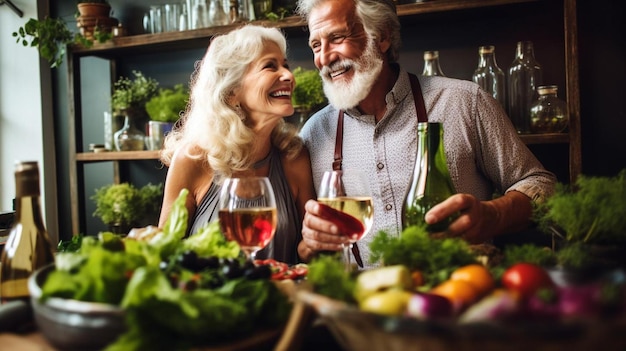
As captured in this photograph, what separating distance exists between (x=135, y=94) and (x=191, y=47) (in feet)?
1.36

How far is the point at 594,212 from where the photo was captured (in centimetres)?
98

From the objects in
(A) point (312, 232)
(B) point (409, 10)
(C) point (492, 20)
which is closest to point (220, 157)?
(A) point (312, 232)

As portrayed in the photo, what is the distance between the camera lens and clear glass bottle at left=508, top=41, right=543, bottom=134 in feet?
8.09

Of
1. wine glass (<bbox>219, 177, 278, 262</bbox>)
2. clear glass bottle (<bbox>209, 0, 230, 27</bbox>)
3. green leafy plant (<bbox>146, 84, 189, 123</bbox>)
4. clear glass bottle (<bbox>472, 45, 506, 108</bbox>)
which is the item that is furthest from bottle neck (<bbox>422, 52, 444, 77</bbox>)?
wine glass (<bbox>219, 177, 278, 262</bbox>)

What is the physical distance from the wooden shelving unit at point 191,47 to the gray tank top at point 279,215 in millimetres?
987

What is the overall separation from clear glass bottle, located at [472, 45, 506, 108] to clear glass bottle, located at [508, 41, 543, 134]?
0.04m

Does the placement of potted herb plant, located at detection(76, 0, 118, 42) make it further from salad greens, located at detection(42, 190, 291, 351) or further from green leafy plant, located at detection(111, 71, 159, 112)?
salad greens, located at detection(42, 190, 291, 351)

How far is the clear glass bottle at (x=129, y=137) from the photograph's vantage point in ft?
10.6

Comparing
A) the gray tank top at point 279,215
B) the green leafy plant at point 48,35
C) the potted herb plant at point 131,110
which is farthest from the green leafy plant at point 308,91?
the green leafy plant at point 48,35

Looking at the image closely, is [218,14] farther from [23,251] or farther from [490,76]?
[23,251]

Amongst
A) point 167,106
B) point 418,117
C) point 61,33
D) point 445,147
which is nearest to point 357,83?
point 418,117

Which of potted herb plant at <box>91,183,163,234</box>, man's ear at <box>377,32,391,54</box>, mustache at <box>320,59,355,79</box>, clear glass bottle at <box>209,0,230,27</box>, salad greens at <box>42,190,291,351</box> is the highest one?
clear glass bottle at <box>209,0,230,27</box>

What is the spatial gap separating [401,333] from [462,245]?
15.1 inches

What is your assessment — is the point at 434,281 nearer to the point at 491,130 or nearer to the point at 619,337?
the point at 619,337
